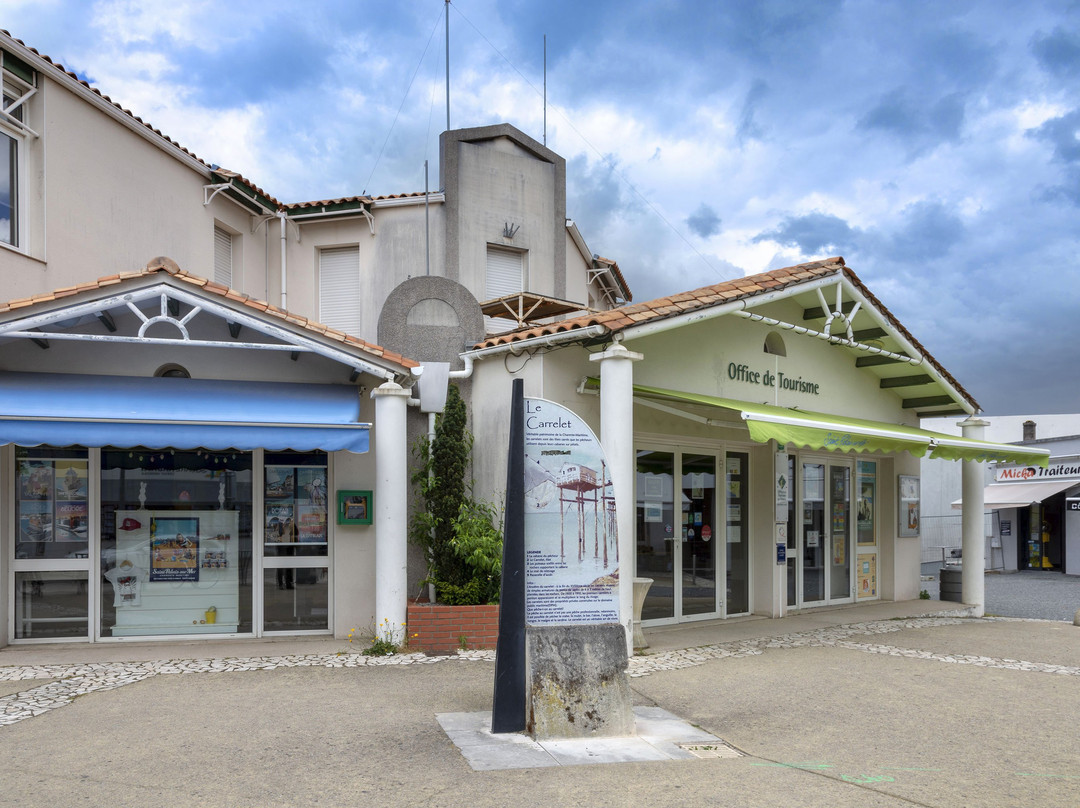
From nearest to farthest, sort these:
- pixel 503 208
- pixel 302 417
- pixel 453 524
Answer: pixel 302 417 < pixel 453 524 < pixel 503 208

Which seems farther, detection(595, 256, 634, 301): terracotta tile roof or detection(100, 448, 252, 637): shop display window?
detection(595, 256, 634, 301): terracotta tile roof

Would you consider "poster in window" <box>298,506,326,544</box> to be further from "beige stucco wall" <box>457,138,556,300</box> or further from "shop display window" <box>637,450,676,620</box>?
"beige stucco wall" <box>457,138,556,300</box>

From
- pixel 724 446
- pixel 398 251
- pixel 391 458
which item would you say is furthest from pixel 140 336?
pixel 398 251

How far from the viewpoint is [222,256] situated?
55.9ft

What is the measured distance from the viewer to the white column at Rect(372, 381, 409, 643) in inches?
393

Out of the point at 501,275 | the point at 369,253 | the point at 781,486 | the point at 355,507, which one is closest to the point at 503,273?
the point at 501,275

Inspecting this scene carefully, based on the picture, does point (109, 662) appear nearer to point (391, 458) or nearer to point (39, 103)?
point (391, 458)

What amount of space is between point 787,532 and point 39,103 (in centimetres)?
1247

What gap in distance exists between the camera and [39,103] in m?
11.8

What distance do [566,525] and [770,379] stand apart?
284 inches

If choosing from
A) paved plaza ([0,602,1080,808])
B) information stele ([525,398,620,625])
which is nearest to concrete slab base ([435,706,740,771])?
paved plaza ([0,602,1080,808])

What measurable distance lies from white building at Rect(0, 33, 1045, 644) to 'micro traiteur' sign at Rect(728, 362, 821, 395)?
6cm

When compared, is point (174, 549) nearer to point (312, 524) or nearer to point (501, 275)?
point (312, 524)

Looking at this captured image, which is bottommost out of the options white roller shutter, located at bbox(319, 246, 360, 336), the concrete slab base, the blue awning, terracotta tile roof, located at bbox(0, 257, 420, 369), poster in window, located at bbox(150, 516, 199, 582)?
the concrete slab base
